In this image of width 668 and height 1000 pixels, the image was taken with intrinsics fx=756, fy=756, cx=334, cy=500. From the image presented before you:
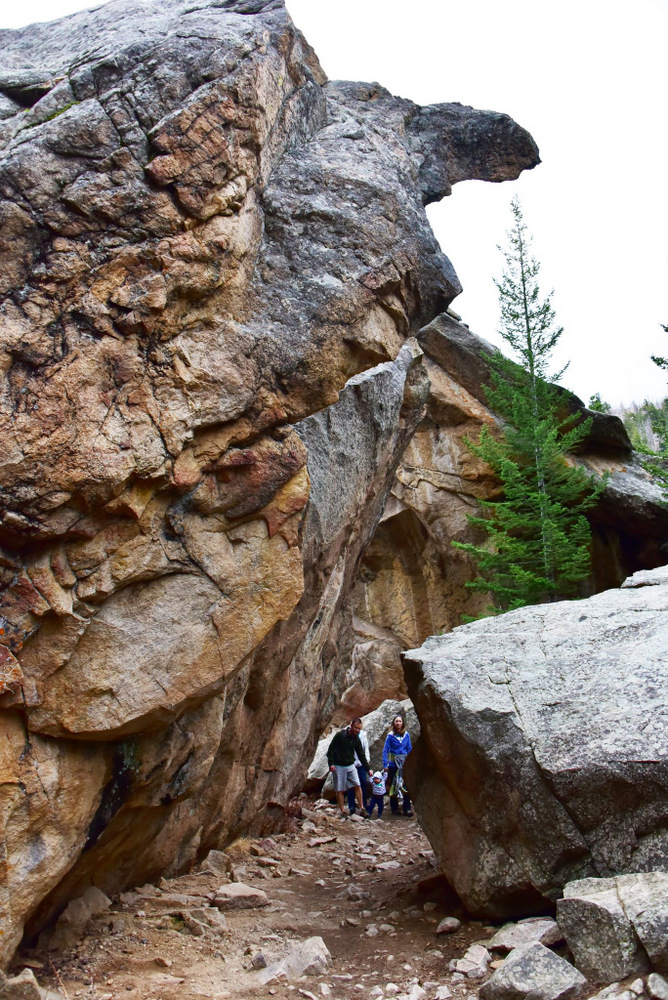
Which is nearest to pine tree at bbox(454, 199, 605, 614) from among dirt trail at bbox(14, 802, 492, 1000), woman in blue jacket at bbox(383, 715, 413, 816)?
woman in blue jacket at bbox(383, 715, 413, 816)

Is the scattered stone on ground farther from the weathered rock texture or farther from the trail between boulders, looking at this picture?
the weathered rock texture

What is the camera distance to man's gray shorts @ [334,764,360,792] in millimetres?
13656

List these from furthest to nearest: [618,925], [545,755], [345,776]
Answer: [345,776], [545,755], [618,925]

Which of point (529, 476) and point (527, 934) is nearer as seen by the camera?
point (527, 934)

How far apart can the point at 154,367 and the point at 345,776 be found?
9792mm

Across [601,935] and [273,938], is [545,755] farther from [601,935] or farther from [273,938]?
[273,938]

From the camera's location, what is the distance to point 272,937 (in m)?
7.16

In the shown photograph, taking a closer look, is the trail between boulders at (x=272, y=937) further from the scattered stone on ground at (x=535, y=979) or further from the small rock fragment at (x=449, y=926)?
the scattered stone on ground at (x=535, y=979)

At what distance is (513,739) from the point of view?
6.93 metres

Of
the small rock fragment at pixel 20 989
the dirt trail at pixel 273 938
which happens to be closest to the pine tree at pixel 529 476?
the dirt trail at pixel 273 938

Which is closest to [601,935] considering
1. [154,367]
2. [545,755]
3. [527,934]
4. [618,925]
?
[618,925]

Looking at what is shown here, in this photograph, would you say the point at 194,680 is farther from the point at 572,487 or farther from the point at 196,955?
the point at 572,487

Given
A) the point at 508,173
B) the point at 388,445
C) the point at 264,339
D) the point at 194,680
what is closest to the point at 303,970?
Result: the point at 194,680

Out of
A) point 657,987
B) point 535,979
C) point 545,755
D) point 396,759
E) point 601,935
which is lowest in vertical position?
point 396,759
